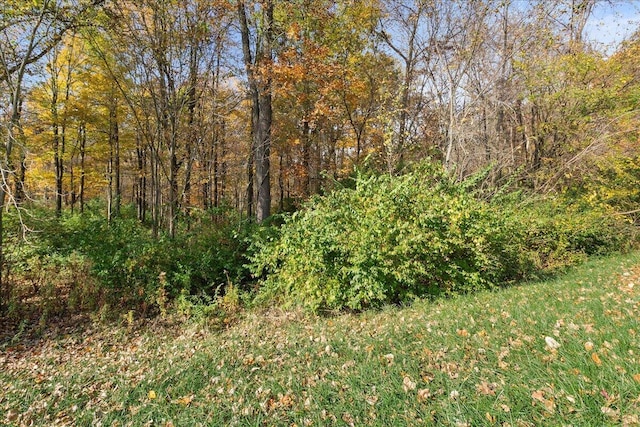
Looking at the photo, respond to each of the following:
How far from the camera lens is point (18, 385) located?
3930 mm

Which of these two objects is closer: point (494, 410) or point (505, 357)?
point (494, 410)

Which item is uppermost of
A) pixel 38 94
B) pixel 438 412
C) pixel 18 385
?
pixel 38 94

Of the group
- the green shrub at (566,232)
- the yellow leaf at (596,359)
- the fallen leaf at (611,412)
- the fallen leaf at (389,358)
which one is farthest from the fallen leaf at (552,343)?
the green shrub at (566,232)

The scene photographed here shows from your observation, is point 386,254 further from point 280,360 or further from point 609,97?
point 609,97

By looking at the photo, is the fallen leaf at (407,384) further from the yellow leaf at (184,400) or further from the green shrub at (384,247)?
the green shrub at (384,247)

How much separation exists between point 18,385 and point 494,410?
5134 millimetres

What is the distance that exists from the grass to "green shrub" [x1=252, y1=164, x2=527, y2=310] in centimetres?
49

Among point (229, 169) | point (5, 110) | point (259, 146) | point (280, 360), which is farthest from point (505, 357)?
point (229, 169)

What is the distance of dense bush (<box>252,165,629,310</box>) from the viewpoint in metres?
5.36

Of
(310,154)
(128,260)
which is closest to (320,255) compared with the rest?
(128,260)

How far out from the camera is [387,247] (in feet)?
17.5

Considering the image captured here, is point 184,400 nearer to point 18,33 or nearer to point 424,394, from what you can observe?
point 424,394

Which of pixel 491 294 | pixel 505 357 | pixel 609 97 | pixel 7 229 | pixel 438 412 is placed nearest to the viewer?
pixel 438 412

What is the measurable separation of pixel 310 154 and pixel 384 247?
418 inches
